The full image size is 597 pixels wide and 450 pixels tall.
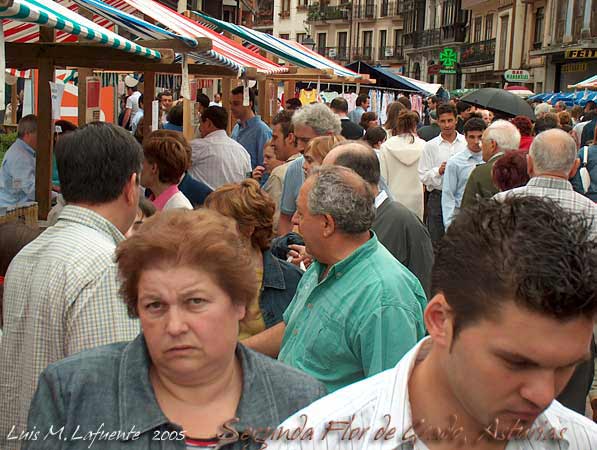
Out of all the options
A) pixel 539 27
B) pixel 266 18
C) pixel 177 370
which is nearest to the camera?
pixel 177 370

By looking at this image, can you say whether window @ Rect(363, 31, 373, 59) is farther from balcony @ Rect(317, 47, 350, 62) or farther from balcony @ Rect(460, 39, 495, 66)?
balcony @ Rect(460, 39, 495, 66)

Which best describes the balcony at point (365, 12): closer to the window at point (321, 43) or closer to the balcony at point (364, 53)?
the balcony at point (364, 53)

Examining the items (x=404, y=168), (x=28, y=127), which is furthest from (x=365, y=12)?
(x=28, y=127)

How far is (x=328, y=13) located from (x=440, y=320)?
83759 millimetres

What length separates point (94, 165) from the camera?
315 centimetres

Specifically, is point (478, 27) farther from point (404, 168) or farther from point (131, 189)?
point (131, 189)

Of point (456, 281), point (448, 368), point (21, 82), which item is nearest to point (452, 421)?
point (448, 368)

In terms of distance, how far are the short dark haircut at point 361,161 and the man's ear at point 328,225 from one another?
1291 mm

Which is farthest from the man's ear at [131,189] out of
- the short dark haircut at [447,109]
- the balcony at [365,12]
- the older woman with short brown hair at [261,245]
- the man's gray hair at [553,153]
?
the balcony at [365,12]

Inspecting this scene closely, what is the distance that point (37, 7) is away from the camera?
4.41m

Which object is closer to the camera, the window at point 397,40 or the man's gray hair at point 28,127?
the man's gray hair at point 28,127

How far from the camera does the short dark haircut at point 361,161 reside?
4820 mm

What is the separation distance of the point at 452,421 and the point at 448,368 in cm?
11

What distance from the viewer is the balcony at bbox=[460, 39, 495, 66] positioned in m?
54.3
